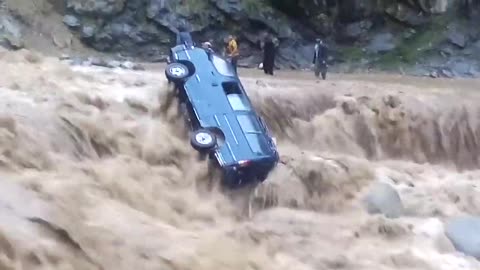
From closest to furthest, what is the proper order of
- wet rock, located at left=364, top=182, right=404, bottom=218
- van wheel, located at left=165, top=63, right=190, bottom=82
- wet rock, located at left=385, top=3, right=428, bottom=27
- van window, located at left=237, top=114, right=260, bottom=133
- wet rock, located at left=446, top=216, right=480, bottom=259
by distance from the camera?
wet rock, located at left=446, top=216, right=480, bottom=259 < wet rock, located at left=364, top=182, right=404, bottom=218 < van window, located at left=237, top=114, right=260, bottom=133 < van wheel, located at left=165, top=63, right=190, bottom=82 < wet rock, located at left=385, top=3, right=428, bottom=27

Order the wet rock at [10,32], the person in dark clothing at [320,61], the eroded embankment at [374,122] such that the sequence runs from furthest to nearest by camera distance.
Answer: the wet rock at [10,32]
the person in dark clothing at [320,61]
the eroded embankment at [374,122]

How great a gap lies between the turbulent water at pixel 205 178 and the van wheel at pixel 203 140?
0.86ft

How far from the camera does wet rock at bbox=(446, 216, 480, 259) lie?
10.6m

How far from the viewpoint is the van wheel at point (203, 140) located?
38.1 feet

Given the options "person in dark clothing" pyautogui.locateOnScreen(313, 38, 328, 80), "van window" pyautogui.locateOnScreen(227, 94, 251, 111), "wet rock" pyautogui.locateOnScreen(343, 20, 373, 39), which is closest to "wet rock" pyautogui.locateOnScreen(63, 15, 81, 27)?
"person in dark clothing" pyautogui.locateOnScreen(313, 38, 328, 80)

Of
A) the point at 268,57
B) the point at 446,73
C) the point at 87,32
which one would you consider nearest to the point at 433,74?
the point at 446,73

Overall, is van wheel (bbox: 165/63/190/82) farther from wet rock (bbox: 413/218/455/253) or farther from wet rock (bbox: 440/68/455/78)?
wet rock (bbox: 440/68/455/78)

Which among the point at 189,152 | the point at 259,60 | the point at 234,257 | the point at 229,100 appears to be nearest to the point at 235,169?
the point at 189,152

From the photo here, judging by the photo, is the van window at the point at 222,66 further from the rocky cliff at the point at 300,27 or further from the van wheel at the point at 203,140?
the rocky cliff at the point at 300,27

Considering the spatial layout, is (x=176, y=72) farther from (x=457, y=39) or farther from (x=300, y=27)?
(x=457, y=39)

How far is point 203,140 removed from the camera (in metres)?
11.7

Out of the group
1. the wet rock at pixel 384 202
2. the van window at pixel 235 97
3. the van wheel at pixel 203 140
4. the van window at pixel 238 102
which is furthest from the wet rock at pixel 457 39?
the van wheel at pixel 203 140

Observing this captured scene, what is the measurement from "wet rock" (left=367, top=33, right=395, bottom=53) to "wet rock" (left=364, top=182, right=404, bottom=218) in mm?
10540

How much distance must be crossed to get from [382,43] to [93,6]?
27.9 ft
